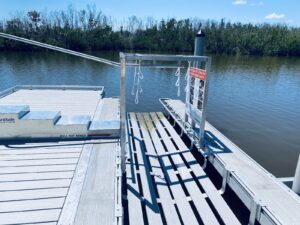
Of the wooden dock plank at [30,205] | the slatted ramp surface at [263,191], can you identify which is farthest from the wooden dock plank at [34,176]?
the slatted ramp surface at [263,191]

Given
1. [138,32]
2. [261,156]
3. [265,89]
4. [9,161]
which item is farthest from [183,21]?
[9,161]

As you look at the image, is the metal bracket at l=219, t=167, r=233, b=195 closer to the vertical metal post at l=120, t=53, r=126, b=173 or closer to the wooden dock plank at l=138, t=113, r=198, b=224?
the wooden dock plank at l=138, t=113, r=198, b=224

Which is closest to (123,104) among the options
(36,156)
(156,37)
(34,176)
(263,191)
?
(34,176)

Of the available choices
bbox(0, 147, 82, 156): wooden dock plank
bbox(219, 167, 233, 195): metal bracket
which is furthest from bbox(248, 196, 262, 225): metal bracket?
bbox(0, 147, 82, 156): wooden dock plank

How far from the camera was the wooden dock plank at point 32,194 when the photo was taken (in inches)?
136

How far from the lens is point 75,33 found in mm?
44875

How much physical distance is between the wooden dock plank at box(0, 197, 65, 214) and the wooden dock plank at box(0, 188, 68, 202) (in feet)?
0.28

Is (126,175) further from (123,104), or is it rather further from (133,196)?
(123,104)

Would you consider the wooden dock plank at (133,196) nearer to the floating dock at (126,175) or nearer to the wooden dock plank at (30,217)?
the floating dock at (126,175)

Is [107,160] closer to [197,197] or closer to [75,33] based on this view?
[197,197]

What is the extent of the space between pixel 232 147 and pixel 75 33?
150 ft

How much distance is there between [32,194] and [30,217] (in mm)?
508

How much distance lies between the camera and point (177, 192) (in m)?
4.61

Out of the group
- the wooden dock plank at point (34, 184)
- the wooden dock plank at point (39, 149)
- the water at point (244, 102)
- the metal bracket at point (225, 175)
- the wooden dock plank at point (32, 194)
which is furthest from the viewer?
the water at point (244, 102)
